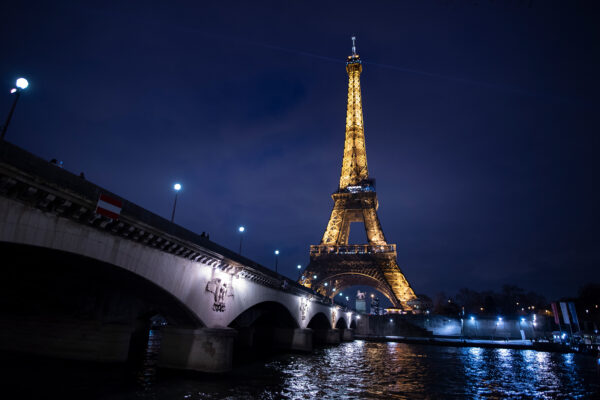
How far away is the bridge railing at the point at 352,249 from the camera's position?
208 feet

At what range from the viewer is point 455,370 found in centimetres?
→ 2291

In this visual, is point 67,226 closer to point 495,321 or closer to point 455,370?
point 455,370

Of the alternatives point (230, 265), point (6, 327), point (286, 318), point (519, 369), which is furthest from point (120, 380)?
point (519, 369)

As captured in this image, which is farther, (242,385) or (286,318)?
(286,318)

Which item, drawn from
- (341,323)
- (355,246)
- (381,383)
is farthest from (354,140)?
(381,383)

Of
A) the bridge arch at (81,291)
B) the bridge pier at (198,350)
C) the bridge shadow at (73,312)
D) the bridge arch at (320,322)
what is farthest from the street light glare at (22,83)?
the bridge arch at (320,322)

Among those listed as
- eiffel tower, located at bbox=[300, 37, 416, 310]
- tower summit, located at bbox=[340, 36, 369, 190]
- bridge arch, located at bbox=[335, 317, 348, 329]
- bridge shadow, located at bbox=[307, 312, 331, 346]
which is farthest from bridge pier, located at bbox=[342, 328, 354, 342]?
tower summit, located at bbox=[340, 36, 369, 190]

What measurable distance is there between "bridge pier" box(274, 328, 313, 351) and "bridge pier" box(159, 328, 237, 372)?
17.1 m

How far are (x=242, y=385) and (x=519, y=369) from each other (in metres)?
21.1

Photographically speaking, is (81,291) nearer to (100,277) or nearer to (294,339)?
(100,277)

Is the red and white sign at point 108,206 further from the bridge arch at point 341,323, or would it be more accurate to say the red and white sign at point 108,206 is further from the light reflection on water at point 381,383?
the bridge arch at point 341,323

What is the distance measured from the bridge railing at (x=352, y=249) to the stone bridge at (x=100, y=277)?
39431 mm

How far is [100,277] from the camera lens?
15.6 m

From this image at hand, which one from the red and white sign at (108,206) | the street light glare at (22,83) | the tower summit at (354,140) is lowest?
the red and white sign at (108,206)
